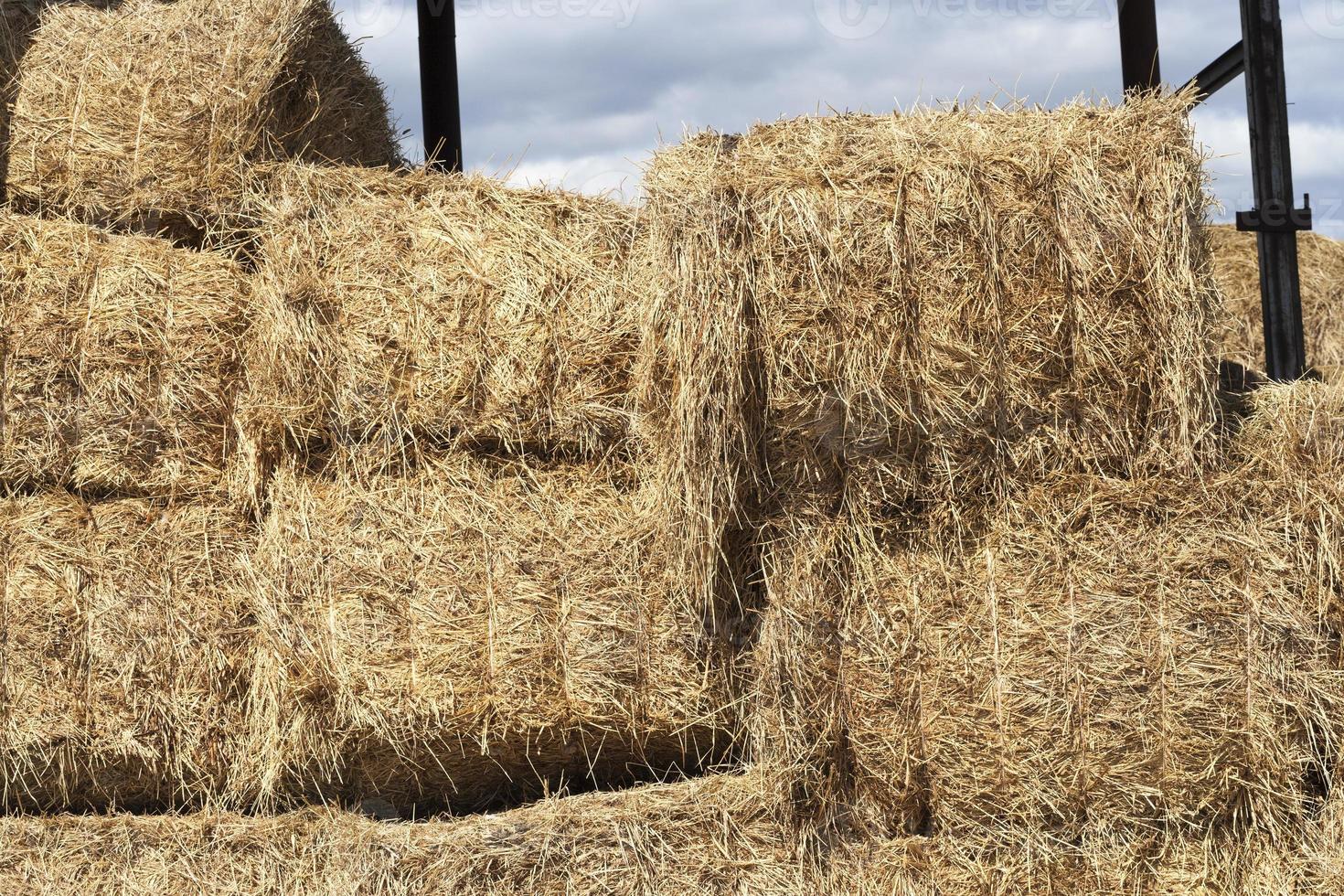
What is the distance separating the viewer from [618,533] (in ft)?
10.4

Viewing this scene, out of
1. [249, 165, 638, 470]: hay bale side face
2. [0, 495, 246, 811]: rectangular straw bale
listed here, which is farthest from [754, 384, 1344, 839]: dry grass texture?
[0, 495, 246, 811]: rectangular straw bale

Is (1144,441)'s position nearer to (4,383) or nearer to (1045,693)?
(1045,693)

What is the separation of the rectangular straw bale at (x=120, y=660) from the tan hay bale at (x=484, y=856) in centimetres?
21

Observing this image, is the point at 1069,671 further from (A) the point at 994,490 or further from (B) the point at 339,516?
(B) the point at 339,516

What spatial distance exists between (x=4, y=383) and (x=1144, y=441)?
3.33 meters

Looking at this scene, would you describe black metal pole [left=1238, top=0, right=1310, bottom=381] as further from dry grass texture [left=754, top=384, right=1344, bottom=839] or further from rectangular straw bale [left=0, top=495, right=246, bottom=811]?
rectangular straw bale [left=0, top=495, right=246, bottom=811]

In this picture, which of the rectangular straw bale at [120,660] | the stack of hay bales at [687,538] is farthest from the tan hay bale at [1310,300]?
the rectangular straw bale at [120,660]

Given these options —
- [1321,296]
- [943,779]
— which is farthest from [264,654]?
[1321,296]

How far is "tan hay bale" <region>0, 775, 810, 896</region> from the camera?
9.95 ft

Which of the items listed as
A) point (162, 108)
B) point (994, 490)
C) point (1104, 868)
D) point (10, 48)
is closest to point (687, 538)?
point (994, 490)

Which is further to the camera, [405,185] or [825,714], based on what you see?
[405,185]

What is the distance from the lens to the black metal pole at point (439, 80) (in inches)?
256

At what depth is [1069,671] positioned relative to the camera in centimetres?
287

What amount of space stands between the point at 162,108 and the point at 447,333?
4.31 ft
